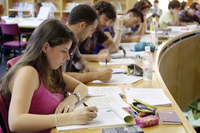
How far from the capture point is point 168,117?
1127 millimetres

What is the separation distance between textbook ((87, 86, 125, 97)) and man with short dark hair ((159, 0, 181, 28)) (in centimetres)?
427

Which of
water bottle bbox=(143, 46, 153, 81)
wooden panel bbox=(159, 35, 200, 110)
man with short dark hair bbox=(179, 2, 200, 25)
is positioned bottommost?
wooden panel bbox=(159, 35, 200, 110)

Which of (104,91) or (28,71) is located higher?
(28,71)

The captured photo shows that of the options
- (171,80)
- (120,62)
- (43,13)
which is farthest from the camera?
(43,13)

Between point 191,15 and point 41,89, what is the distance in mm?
5994

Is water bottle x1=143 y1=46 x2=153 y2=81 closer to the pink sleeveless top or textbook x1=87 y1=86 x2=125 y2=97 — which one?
textbook x1=87 y1=86 x2=125 y2=97

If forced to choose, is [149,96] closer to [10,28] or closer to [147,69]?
[147,69]

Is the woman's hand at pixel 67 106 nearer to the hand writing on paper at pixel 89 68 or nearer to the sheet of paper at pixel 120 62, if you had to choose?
the hand writing on paper at pixel 89 68

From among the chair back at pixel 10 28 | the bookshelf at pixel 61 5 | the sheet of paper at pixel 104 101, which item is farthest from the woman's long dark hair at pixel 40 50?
the bookshelf at pixel 61 5

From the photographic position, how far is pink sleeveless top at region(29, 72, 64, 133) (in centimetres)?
116

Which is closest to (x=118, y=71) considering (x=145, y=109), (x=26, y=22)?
(x=145, y=109)

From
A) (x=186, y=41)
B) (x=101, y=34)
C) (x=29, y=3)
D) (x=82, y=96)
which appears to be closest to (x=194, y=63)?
(x=186, y=41)

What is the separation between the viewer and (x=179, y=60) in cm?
394

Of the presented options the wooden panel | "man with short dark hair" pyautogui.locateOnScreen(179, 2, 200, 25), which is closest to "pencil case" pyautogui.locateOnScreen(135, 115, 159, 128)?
the wooden panel
